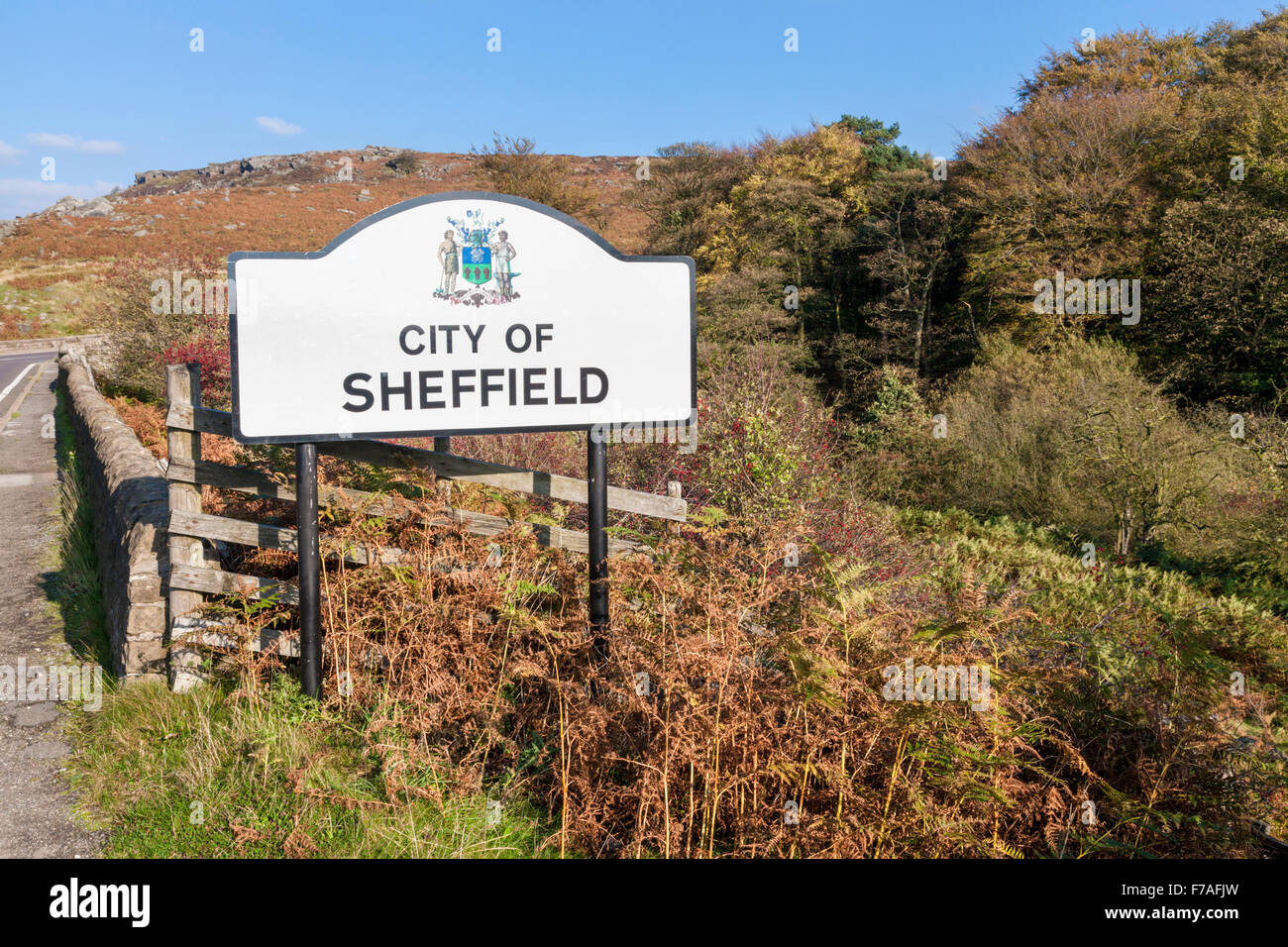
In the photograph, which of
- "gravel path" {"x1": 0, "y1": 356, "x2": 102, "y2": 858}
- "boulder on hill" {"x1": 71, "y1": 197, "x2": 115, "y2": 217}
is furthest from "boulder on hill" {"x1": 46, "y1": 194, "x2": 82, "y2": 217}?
"gravel path" {"x1": 0, "y1": 356, "x2": 102, "y2": 858}

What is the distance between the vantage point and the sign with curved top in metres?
4.20

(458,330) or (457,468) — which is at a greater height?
(458,330)

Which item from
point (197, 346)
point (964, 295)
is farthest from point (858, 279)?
point (197, 346)

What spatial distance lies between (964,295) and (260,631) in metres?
25.2

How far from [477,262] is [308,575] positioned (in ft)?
6.17

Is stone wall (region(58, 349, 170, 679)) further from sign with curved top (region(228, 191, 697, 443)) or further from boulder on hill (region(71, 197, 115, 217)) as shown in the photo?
boulder on hill (region(71, 197, 115, 217))

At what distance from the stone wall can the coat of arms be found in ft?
7.52

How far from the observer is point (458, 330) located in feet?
14.5

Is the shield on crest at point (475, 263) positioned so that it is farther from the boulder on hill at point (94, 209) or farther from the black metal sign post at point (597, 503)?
the boulder on hill at point (94, 209)

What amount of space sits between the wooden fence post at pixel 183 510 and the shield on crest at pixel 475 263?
1629mm

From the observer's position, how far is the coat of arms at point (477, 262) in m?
4.40

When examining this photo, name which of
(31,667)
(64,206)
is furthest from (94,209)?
(31,667)

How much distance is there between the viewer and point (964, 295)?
84.3ft

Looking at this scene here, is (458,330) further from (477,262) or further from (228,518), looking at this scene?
(228,518)
